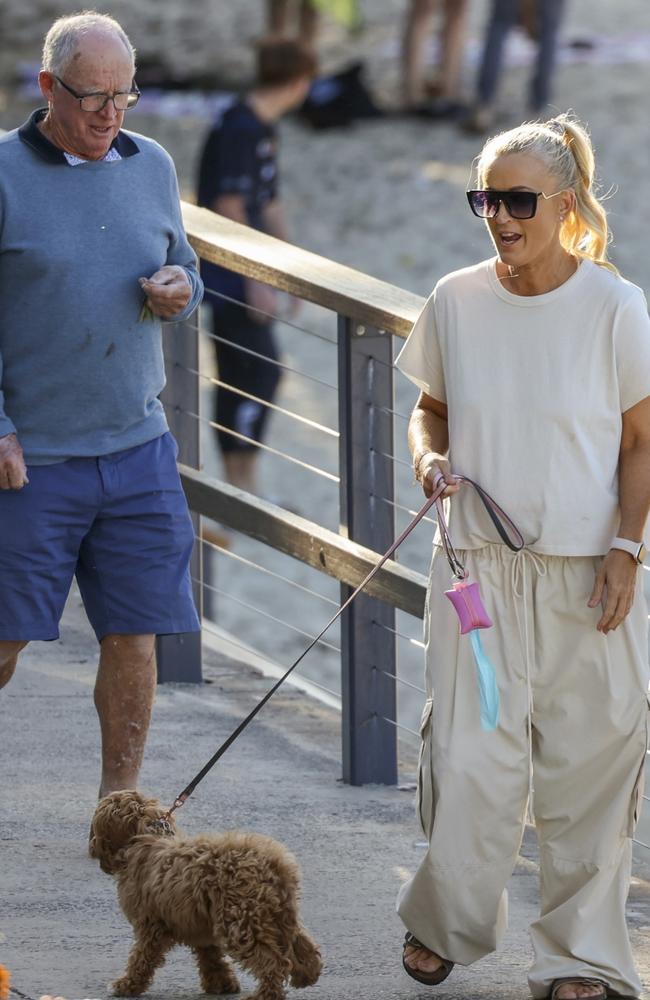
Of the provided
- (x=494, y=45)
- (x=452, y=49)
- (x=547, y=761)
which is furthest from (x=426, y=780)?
(x=452, y=49)

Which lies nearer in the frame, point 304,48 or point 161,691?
point 161,691

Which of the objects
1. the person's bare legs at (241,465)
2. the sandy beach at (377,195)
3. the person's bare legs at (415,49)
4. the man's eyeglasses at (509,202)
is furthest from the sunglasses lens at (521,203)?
the person's bare legs at (415,49)

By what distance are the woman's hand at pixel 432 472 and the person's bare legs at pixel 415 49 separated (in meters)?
14.8

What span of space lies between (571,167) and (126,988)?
66.5 inches

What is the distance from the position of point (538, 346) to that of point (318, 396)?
9.15 meters

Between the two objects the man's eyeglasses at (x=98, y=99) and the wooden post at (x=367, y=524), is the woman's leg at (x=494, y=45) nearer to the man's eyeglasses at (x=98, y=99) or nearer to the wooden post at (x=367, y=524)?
the wooden post at (x=367, y=524)

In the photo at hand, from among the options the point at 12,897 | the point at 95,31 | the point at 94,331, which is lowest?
the point at 12,897

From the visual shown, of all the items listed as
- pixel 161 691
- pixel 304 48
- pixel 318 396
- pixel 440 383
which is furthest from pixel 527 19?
pixel 440 383

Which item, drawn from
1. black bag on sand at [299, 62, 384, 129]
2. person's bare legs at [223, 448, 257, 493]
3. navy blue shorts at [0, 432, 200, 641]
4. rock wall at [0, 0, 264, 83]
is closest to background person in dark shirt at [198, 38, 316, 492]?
person's bare legs at [223, 448, 257, 493]

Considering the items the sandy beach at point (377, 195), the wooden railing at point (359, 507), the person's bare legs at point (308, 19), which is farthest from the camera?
the person's bare legs at point (308, 19)

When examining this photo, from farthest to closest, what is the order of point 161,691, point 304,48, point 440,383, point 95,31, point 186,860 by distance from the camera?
point 304,48
point 161,691
point 95,31
point 440,383
point 186,860

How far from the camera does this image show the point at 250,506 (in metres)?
5.03

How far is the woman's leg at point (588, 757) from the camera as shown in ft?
11.1

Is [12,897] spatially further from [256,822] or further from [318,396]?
[318,396]
